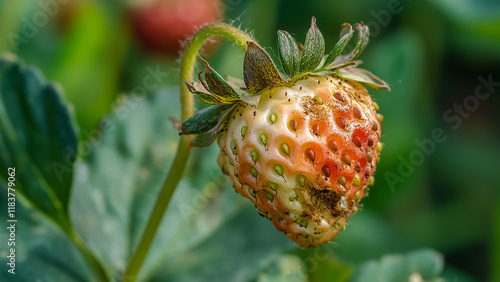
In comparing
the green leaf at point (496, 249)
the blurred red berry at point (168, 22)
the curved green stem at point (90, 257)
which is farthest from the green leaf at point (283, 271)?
Answer: the blurred red berry at point (168, 22)

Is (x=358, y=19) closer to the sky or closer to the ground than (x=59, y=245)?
closer to the sky

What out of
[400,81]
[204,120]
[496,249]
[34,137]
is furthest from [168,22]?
[204,120]

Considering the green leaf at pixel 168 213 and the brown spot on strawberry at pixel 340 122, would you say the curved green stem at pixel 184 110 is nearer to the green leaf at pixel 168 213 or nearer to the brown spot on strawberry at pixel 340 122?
the brown spot on strawberry at pixel 340 122

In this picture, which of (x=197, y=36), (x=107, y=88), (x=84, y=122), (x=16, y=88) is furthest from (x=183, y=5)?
(x=197, y=36)

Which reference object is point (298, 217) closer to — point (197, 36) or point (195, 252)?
point (197, 36)

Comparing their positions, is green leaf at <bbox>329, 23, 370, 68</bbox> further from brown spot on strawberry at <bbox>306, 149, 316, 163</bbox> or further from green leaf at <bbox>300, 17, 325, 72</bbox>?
brown spot on strawberry at <bbox>306, 149, 316, 163</bbox>

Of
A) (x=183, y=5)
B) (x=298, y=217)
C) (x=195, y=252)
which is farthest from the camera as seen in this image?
(x=183, y=5)

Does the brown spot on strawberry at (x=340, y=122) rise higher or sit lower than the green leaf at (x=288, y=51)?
lower
